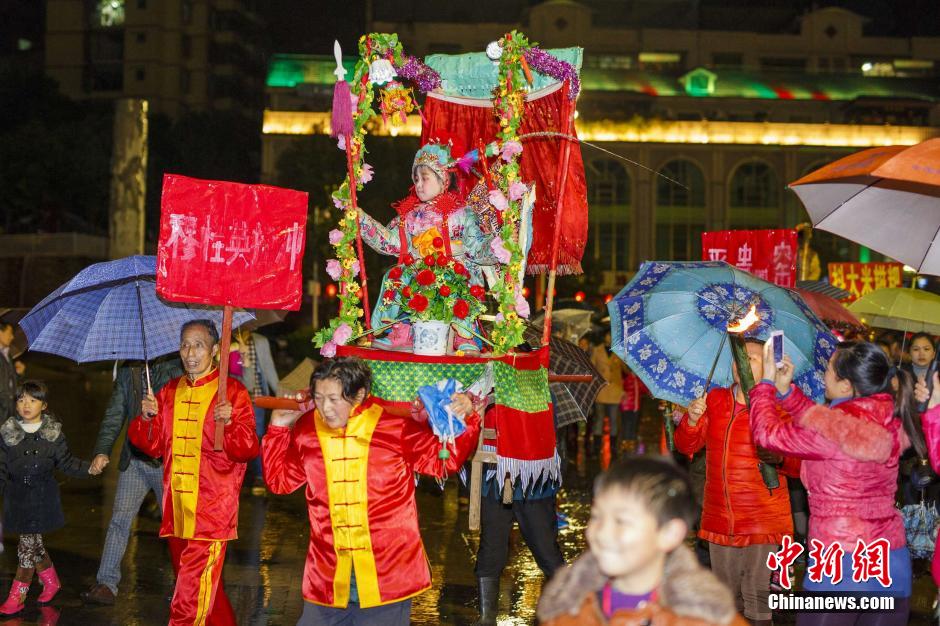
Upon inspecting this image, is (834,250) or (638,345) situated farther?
(834,250)

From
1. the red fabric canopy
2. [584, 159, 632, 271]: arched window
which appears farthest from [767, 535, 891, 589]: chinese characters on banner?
[584, 159, 632, 271]: arched window

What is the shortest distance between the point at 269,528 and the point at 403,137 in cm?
3306

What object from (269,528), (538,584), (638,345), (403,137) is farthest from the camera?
(403,137)

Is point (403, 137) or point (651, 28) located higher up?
point (651, 28)

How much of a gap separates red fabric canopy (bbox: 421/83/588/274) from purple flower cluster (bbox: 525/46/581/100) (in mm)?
114

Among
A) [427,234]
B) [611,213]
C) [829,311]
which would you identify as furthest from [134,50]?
[427,234]

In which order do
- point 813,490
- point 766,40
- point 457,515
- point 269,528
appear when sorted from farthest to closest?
point 766,40
point 457,515
point 269,528
point 813,490

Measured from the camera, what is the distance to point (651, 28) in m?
70.9

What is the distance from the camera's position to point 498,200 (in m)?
6.84

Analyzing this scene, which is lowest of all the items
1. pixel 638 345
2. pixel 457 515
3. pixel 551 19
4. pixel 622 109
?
pixel 457 515

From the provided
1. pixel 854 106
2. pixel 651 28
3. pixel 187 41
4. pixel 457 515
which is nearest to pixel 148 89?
pixel 187 41

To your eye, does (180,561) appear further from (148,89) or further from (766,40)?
(148,89)

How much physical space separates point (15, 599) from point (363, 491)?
138 inches

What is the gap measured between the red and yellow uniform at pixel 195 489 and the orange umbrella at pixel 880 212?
3466mm
